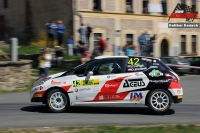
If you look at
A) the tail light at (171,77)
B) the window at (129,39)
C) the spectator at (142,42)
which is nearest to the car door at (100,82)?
the tail light at (171,77)

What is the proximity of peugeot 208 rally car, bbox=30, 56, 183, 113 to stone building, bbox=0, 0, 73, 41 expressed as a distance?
23.2 m

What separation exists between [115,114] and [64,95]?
1521mm

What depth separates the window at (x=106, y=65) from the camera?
14250 mm

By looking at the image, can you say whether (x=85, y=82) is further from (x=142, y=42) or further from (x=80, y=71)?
(x=142, y=42)

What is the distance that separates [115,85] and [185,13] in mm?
33301

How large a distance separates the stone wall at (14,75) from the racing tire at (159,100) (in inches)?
342

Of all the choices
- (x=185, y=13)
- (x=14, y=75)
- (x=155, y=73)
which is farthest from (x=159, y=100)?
(x=185, y=13)

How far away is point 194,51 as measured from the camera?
47.6 meters

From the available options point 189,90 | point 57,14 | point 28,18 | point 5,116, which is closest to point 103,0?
point 57,14

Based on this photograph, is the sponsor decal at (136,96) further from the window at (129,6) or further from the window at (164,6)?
the window at (164,6)

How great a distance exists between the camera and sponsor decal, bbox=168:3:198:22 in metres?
45.3

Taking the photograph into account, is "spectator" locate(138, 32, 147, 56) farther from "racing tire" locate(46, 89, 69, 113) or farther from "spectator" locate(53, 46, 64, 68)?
"racing tire" locate(46, 89, 69, 113)

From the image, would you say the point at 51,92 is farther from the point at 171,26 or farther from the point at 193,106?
the point at 171,26

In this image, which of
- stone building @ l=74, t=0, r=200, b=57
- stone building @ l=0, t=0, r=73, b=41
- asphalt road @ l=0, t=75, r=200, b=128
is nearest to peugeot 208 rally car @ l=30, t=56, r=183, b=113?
asphalt road @ l=0, t=75, r=200, b=128
